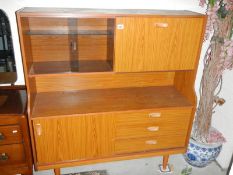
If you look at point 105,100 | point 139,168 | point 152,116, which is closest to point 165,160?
point 139,168

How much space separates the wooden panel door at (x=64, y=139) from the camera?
75.2 inches

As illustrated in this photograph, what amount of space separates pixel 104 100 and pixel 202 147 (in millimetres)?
1150

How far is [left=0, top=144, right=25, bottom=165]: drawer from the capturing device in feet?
6.52

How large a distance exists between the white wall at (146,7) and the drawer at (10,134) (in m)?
0.57

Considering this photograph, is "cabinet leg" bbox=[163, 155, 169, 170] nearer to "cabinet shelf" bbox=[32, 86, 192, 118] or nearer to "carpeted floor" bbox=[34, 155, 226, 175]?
"carpeted floor" bbox=[34, 155, 226, 175]

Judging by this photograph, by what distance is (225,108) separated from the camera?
8.11 feet

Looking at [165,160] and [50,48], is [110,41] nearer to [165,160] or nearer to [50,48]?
[50,48]

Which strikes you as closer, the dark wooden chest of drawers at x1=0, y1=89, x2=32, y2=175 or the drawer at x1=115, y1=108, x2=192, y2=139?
the dark wooden chest of drawers at x1=0, y1=89, x2=32, y2=175

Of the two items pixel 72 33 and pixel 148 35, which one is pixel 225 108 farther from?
pixel 72 33

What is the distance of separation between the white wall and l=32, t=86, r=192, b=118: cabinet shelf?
0.46 meters

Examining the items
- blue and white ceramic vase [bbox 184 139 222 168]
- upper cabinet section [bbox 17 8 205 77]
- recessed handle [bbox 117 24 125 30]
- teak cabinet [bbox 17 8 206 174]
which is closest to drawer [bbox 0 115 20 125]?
teak cabinet [bbox 17 8 206 174]

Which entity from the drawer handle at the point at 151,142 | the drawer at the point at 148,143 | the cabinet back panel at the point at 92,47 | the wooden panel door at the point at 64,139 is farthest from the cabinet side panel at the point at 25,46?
the drawer handle at the point at 151,142

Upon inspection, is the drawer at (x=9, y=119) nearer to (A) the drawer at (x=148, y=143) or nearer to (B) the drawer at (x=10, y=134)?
(B) the drawer at (x=10, y=134)

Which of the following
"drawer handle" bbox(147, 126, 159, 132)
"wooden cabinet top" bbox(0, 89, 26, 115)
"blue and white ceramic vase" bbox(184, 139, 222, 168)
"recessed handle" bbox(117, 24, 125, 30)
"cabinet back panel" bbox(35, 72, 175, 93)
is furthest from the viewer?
"blue and white ceramic vase" bbox(184, 139, 222, 168)
